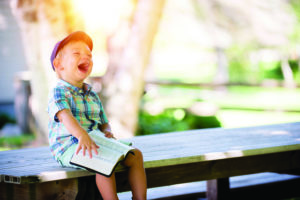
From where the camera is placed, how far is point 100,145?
2617 millimetres

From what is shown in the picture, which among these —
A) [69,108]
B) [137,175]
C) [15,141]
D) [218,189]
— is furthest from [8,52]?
[137,175]

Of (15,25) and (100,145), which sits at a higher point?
(15,25)

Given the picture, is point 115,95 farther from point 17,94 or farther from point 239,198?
point 239,198

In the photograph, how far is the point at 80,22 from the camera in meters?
7.07

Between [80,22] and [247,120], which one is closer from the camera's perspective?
[80,22]

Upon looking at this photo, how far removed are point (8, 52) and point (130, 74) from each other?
19.7 feet

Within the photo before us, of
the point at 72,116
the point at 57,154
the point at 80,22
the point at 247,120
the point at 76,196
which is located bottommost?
the point at 247,120

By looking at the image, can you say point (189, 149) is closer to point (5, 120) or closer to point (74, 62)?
point (74, 62)

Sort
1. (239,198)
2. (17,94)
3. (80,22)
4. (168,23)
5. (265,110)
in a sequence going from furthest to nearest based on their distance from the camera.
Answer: (168,23) → (265,110) → (17,94) → (80,22) → (239,198)

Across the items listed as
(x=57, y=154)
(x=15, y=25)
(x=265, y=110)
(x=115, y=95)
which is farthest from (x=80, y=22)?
(x=265, y=110)

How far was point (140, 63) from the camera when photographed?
24.4 ft

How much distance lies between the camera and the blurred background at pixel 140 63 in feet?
23.2

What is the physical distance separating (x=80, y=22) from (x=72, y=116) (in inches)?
184

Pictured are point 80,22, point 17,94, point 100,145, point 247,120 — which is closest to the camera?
point 100,145
